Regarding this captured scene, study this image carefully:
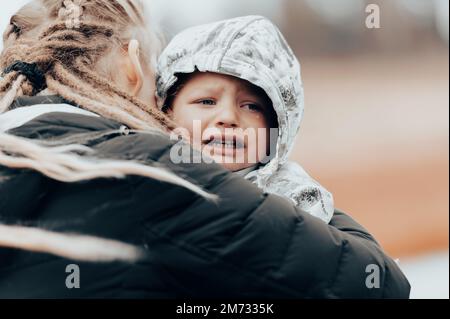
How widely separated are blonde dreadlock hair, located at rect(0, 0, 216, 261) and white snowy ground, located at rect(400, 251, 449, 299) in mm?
1922

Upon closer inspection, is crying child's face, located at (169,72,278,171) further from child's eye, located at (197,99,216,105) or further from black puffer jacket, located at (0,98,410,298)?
black puffer jacket, located at (0,98,410,298)

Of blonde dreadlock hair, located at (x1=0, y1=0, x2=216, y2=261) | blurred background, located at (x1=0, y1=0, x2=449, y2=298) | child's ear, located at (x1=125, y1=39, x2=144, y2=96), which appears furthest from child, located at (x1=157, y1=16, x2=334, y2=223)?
blurred background, located at (x1=0, y1=0, x2=449, y2=298)

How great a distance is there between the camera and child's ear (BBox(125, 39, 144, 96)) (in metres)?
1.21

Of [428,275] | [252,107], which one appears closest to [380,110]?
[428,275]

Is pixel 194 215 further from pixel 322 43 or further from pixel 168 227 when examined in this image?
pixel 322 43

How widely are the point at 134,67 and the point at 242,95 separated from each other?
32 centimetres

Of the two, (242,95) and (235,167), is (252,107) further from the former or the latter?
(235,167)

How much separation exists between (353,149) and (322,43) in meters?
1.63

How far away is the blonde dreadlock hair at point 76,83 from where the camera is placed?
916 millimetres

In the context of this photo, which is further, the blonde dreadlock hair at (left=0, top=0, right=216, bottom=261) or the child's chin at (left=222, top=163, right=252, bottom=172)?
the child's chin at (left=222, top=163, right=252, bottom=172)

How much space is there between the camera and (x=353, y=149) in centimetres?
528

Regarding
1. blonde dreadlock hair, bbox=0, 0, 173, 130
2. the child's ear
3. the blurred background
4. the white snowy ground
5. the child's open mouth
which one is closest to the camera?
blonde dreadlock hair, bbox=0, 0, 173, 130

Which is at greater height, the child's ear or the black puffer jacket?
the child's ear

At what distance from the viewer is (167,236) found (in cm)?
91
